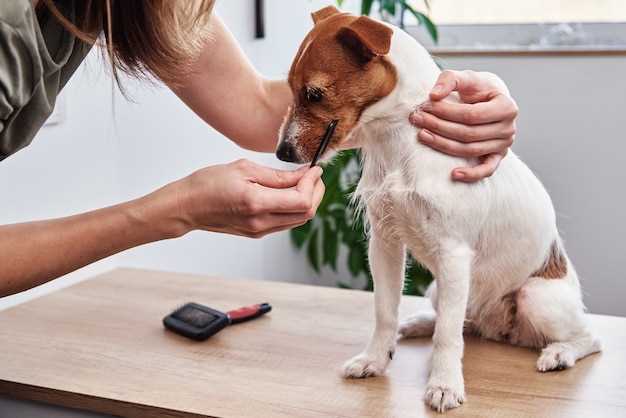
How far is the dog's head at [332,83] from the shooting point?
38.1 inches

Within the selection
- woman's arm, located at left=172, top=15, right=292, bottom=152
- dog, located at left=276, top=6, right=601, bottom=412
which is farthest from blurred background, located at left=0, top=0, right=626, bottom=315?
dog, located at left=276, top=6, right=601, bottom=412

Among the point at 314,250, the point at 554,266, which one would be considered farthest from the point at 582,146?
the point at 554,266

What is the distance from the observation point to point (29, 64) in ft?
2.96

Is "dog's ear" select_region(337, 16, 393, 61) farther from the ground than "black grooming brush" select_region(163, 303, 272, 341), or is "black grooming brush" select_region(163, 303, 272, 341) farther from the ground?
"dog's ear" select_region(337, 16, 393, 61)

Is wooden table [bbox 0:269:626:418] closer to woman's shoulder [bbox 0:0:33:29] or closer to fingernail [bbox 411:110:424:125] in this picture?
fingernail [bbox 411:110:424:125]

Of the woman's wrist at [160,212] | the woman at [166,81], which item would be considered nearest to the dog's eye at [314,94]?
the woman at [166,81]

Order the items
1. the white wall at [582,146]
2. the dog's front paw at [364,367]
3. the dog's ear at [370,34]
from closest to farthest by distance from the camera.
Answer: the dog's ear at [370,34] → the dog's front paw at [364,367] → the white wall at [582,146]

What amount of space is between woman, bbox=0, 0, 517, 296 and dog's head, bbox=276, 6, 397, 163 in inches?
2.7

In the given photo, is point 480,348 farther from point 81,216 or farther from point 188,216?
point 81,216

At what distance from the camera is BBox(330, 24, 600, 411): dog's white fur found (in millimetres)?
983

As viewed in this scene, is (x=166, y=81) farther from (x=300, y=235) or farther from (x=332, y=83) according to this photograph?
(x=300, y=235)

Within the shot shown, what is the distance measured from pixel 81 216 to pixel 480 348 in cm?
63

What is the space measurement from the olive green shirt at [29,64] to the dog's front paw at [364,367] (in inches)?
21.4

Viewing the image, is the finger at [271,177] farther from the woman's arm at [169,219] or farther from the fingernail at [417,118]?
the fingernail at [417,118]
